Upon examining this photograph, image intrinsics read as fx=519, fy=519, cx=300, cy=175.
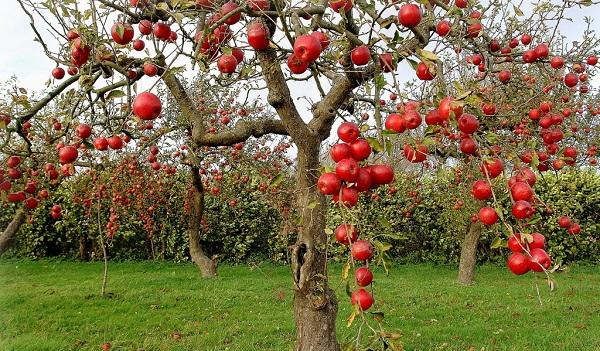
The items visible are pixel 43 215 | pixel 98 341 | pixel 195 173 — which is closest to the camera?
pixel 98 341

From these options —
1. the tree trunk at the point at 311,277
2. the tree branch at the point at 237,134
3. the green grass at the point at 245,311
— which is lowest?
the green grass at the point at 245,311

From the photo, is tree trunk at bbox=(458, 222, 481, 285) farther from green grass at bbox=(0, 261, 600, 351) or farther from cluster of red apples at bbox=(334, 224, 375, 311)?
cluster of red apples at bbox=(334, 224, 375, 311)

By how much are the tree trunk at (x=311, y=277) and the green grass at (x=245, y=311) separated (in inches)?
44.2

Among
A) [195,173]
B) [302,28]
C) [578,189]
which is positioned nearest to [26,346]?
[195,173]

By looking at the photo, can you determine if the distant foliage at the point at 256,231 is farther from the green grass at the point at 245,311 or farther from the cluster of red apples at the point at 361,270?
the cluster of red apples at the point at 361,270

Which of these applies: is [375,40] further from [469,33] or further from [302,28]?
[469,33]

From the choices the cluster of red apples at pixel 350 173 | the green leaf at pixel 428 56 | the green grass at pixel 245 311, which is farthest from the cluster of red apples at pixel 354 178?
the green grass at pixel 245 311

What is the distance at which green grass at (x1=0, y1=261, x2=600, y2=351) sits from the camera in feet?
17.6

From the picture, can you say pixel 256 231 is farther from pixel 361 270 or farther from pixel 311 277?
pixel 361 270

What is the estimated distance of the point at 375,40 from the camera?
2145 mm

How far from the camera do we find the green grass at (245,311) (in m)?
5.36

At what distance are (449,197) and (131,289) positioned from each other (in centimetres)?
580

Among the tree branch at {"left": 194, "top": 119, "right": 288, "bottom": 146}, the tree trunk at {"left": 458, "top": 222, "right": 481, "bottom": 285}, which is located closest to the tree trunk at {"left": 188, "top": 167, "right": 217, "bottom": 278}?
the tree trunk at {"left": 458, "top": 222, "right": 481, "bottom": 285}

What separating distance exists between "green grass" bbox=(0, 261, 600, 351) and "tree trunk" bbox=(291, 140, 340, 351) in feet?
3.68
